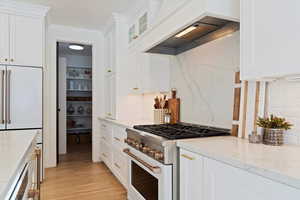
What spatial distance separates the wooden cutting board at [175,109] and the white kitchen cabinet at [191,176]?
3.58 feet

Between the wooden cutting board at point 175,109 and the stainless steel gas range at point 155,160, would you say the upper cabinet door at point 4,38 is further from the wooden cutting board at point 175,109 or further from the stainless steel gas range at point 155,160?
the wooden cutting board at point 175,109

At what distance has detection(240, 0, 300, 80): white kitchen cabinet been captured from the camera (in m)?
1.01

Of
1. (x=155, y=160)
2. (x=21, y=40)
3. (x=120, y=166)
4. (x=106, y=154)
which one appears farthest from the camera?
(x=106, y=154)

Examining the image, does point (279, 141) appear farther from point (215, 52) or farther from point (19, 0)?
point (19, 0)

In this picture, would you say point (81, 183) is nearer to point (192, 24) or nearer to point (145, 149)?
point (145, 149)

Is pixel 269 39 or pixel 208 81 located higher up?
pixel 269 39

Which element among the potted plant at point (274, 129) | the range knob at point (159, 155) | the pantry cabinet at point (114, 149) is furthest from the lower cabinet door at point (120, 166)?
the potted plant at point (274, 129)

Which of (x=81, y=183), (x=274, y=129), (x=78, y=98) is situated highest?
(x=78, y=98)

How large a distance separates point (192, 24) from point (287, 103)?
2.74 ft

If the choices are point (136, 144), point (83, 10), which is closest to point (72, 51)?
point (83, 10)

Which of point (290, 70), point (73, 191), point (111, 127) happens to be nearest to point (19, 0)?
point (111, 127)

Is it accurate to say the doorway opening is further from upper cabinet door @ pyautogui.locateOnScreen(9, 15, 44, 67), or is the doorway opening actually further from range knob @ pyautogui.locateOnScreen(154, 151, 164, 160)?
range knob @ pyautogui.locateOnScreen(154, 151, 164, 160)

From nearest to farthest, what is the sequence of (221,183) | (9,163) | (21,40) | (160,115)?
(9,163) → (221,183) → (160,115) → (21,40)

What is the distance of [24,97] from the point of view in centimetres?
290
